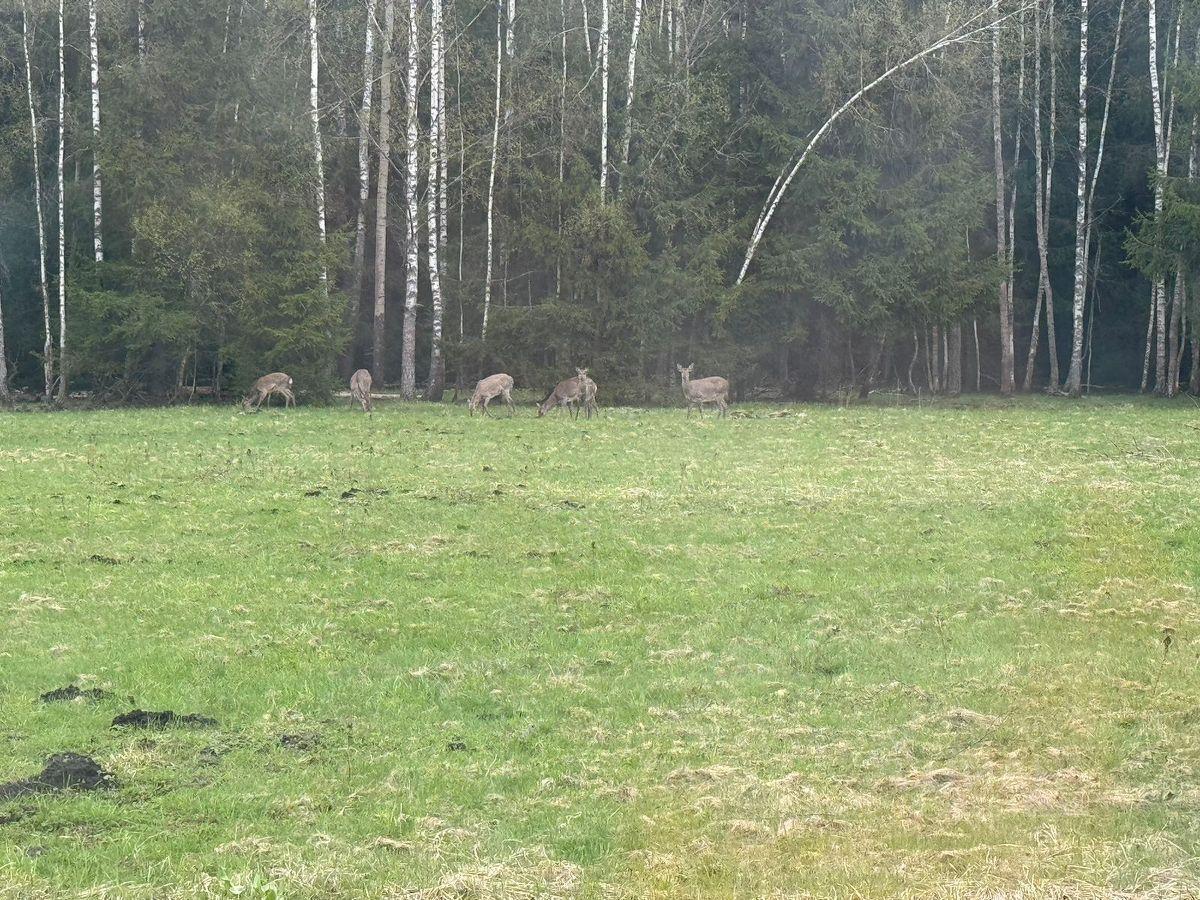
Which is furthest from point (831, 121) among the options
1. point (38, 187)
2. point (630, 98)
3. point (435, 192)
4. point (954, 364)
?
point (38, 187)

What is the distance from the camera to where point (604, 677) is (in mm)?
10430

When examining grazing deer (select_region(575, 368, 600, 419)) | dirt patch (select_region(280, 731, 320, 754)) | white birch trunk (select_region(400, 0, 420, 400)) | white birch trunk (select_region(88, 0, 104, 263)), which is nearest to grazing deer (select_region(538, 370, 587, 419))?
grazing deer (select_region(575, 368, 600, 419))

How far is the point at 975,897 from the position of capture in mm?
6105

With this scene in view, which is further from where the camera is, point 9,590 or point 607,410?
point 607,410

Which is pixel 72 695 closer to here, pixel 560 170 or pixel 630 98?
pixel 630 98

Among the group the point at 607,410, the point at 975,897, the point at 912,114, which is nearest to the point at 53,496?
the point at 975,897

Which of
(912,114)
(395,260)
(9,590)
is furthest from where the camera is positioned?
(395,260)

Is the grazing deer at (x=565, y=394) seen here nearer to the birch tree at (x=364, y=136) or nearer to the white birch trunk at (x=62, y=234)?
the birch tree at (x=364, y=136)

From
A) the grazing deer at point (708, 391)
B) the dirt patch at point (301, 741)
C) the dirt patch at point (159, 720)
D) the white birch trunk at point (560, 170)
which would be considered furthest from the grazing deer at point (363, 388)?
the dirt patch at point (301, 741)

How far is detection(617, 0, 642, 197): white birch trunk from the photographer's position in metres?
38.8

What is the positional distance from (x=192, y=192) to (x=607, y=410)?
12084 millimetres

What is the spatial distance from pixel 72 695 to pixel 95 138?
1180 inches

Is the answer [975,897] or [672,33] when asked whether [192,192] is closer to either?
[672,33]

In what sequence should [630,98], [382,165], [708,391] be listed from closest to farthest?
[708,391] < [382,165] < [630,98]
